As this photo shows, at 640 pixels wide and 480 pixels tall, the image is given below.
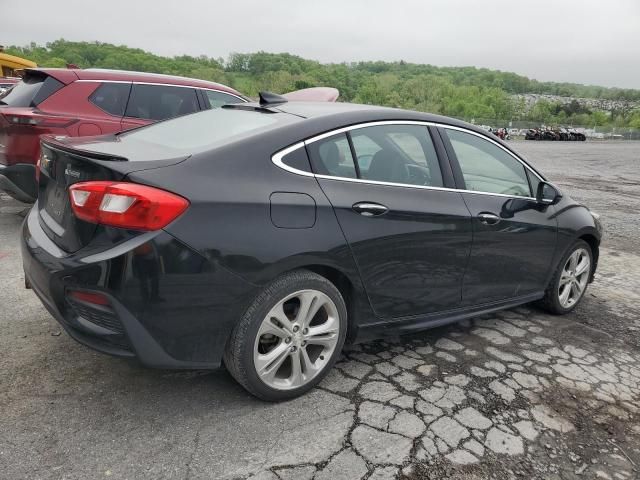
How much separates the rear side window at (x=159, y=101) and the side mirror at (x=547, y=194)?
378 cm

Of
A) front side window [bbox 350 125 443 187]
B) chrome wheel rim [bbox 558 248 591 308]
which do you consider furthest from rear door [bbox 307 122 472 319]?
chrome wheel rim [bbox 558 248 591 308]

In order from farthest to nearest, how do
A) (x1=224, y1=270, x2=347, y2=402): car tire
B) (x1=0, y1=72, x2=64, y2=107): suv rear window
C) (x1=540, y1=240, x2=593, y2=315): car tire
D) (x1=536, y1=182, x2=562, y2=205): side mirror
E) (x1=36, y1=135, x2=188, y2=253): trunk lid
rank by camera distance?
1. (x1=0, y1=72, x2=64, y2=107): suv rear window
2. (x1=540, y1=240, x2=593, y2=315): car tire
3. (x1=536, y1=182, x2=562, y2=205): side mirror
4. (x1=224, y1=270, x2=347, y2=402): car tire
5. (x1=36, y1=135, x2=188, y2=253): trunk lid

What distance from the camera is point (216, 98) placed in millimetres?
6547

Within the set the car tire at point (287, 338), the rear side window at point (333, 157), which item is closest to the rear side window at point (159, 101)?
the rear side window at point (333, 157)

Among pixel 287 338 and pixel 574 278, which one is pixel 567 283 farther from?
pixel 287 338

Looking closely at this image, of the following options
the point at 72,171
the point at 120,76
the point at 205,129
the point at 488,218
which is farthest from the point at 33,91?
the point at 488,218

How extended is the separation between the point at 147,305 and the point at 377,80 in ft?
387

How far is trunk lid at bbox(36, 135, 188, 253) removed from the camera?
→ 2.26m

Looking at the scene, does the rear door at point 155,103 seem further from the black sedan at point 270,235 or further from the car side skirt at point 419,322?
the car side skirt at point 419,322

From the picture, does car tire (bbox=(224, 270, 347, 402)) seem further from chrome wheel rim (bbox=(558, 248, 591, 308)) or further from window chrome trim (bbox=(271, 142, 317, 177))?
chrome wheel rim (bbox=(558, 248, 591, 308))

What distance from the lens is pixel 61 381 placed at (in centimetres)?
266

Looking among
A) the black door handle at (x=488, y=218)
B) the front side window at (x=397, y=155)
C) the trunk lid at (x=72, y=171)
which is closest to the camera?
the trunk lid at (x=72, y=171)

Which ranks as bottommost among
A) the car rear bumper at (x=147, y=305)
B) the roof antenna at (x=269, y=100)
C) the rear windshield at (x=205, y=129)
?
the car rear bumper at (x=147, y=305)

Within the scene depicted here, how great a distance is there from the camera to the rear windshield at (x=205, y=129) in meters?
2.58
